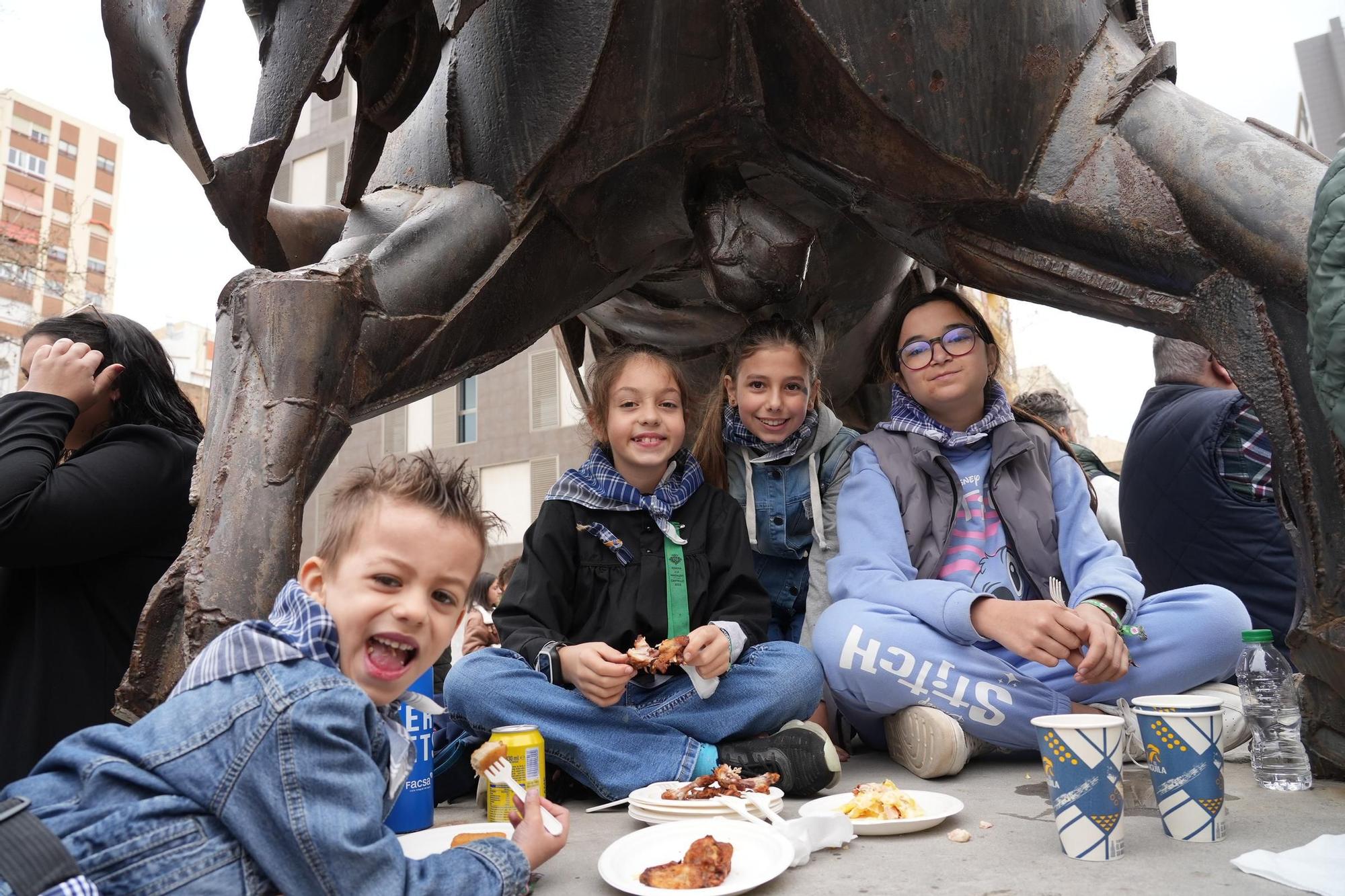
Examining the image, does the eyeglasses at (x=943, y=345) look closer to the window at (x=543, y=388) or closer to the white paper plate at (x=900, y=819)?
the white paper plate at (x=900, y=819)

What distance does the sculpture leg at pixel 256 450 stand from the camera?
1.69 metres

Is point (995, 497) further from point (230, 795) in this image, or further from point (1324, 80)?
point (1324, 80)

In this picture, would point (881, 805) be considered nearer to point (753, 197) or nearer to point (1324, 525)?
point (1324, 525)

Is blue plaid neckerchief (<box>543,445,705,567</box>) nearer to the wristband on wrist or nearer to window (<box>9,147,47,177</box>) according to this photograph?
the wristband on wrist

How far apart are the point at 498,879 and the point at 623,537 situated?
119 centimetres

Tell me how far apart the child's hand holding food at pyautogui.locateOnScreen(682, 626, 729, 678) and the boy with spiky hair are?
2.52ft

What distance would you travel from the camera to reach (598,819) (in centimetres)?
198

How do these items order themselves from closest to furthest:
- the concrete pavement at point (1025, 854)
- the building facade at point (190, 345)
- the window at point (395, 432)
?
the concrete pavement at point (1025, 854) → the window at point (395, 432) → the building facade at point (190, 345)

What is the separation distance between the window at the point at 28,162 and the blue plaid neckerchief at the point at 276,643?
3907 centimetres

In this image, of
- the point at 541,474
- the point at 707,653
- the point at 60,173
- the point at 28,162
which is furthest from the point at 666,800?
the point at 60,173

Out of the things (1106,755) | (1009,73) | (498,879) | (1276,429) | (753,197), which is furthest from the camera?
(753,197)

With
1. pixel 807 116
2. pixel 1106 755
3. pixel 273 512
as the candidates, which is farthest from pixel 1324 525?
pixel 273 512

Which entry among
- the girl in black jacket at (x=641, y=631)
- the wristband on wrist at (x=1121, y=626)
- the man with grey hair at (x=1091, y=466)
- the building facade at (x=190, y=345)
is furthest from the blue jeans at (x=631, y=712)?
the building facade at (x=190, y=345)

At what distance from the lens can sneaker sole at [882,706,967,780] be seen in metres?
2.10
